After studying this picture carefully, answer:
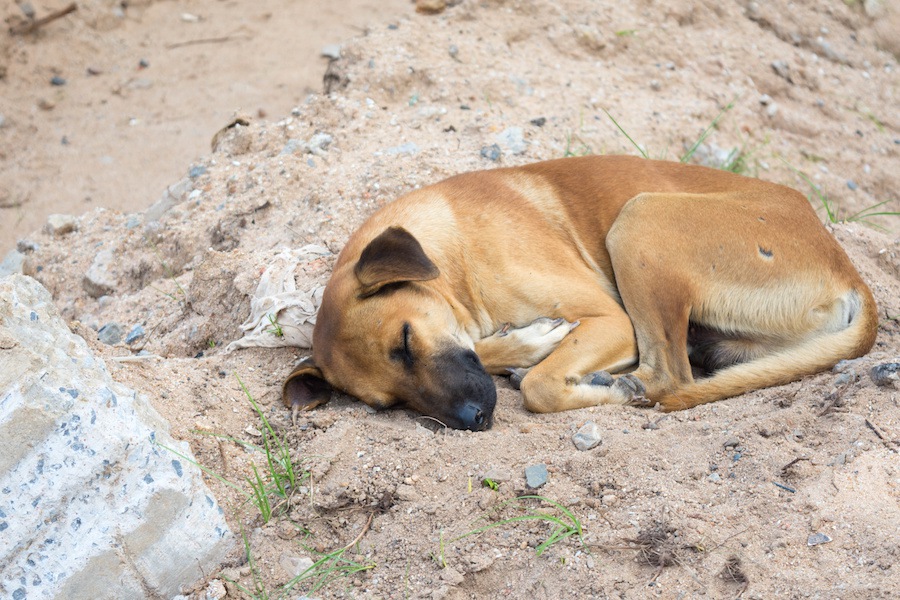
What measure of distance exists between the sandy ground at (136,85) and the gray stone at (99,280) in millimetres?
1390

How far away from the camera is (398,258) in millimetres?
3631

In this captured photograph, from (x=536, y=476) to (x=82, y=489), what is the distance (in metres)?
1.56

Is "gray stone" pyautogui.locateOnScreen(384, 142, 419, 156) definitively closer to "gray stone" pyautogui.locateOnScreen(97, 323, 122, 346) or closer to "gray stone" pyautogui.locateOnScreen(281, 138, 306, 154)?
"gray stone" pyautogui.locateOnScreen(281, 138, 306, 154)

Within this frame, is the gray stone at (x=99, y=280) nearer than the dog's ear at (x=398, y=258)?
No

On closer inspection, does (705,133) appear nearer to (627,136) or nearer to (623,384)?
(627,136)

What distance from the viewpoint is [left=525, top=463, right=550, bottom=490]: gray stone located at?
118 inches

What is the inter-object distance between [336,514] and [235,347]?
147cm

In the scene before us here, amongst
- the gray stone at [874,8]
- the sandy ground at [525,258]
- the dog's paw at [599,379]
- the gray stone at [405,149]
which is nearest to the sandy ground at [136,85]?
the sandy ground at [525,258]

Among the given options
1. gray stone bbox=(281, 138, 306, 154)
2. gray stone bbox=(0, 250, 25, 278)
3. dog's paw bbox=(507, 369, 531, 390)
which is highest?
gray stone bbox=(281, 138, 306, 154)

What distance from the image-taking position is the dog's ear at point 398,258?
362cm

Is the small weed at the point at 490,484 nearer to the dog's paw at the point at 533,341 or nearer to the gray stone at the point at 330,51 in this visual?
the dog's paw at the point at 533,341

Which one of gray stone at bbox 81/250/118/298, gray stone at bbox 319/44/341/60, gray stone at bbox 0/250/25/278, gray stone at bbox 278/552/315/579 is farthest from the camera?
gray stone at bbox 319/44/341/60

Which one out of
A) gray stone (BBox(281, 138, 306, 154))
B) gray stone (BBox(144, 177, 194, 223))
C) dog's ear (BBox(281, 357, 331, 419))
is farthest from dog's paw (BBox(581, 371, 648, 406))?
gray stone (BBox(144, 177, 194, 223))

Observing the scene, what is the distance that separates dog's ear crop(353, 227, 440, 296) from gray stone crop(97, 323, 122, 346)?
2.06 m
